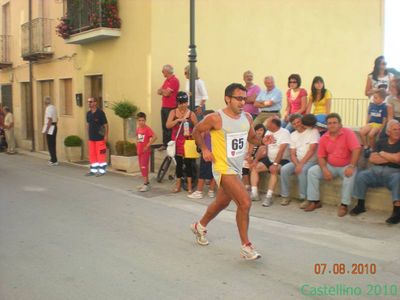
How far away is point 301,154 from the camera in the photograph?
7.92m

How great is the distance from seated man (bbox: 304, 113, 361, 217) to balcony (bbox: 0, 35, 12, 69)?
16967 millimetres

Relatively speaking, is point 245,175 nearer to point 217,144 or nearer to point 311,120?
point 311,120

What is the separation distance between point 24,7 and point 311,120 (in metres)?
14.7

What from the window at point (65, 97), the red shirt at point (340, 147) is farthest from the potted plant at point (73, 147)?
the red shirt at point (340, 147)

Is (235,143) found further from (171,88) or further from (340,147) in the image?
(171,88)

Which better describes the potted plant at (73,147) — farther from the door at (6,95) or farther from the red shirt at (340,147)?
the red shirt at (340,147)

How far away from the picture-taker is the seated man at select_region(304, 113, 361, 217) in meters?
7.07

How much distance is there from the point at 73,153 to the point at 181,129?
6.34 metres

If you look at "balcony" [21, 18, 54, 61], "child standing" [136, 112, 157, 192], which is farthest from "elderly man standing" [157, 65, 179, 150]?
"balcony" [21, 18, 54, 61]

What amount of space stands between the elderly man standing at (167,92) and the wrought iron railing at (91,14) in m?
2.56

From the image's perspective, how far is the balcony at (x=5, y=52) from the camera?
20.8 m

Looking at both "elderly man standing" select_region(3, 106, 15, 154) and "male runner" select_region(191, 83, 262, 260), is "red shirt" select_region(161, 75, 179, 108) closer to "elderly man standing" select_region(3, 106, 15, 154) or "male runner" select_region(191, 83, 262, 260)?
"male runner" select_region(191, 83, 262, 260)

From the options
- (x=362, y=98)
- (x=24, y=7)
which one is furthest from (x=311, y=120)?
(x=24, y=7)

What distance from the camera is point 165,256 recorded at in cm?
543
